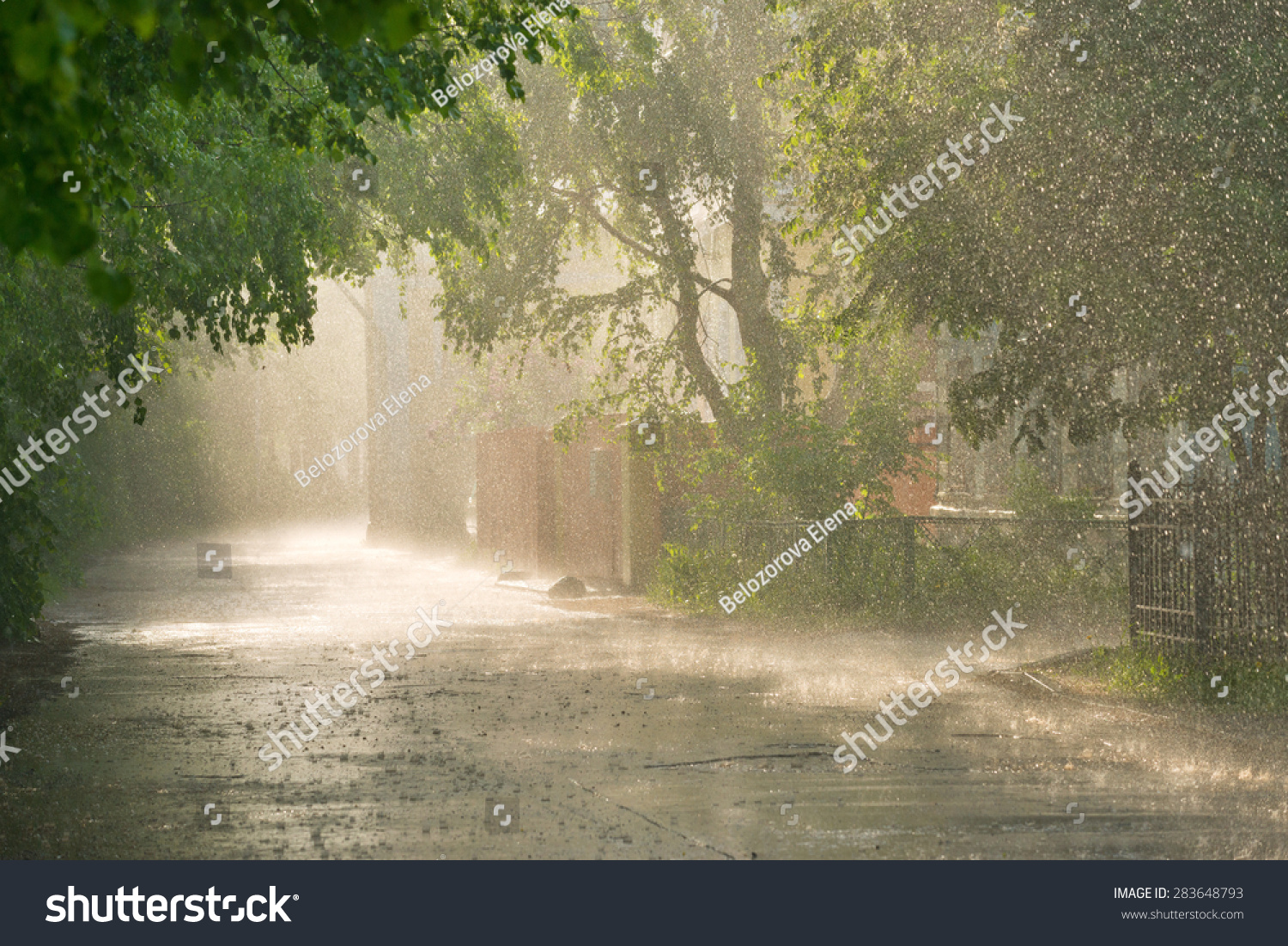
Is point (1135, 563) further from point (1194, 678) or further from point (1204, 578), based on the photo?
point (1194, 678)

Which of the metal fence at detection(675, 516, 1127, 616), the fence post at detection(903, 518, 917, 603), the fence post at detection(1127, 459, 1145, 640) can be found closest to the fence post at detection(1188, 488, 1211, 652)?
the fence post at detection(1127, 459, 1145, 640)

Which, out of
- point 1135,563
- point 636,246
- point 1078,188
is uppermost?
point 636,246

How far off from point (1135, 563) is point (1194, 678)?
1515mm

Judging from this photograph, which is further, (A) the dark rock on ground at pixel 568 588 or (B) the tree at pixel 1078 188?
(A) the dark rock on ground at pixel 568 588

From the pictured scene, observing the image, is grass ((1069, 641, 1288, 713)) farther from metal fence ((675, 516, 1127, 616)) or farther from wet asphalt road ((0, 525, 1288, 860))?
metal fence ((675, 516, 1127, 616))

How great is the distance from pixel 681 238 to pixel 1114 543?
8.90 m

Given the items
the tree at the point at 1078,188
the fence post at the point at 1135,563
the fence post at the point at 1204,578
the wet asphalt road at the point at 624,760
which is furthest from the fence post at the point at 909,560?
the fence post at the point at 1204,578

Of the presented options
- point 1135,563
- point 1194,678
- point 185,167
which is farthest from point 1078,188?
point 185,167

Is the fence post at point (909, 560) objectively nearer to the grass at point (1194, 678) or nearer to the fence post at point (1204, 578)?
the grass at point (1194, 678)

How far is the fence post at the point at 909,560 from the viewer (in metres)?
17.0

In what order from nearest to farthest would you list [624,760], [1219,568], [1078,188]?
1. [624,760]
2. [1219,568]
3. [1078,188]

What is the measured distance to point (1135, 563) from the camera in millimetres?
12008

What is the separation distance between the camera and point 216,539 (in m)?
47.3

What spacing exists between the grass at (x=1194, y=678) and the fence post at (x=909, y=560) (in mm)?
5031
